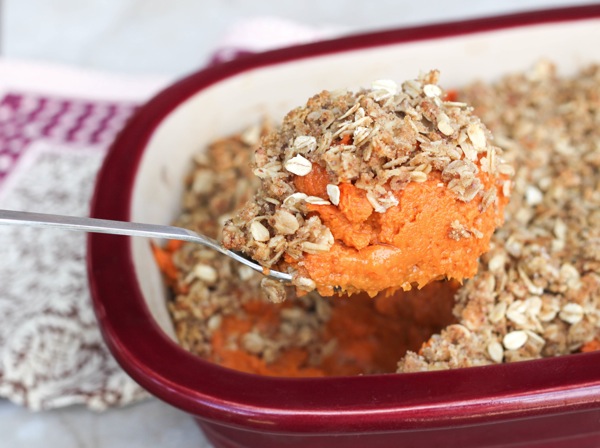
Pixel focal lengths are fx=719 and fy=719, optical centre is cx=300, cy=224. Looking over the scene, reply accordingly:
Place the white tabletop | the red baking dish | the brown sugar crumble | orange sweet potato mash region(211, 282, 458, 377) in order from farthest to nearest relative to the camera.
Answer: the white tabletop
orange sweet potato mash region(211, 282, 458, 377)
the brown sugar crumble
the red baking dish

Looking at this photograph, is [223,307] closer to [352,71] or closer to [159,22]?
[352,71]

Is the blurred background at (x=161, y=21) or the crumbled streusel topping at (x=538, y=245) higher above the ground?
the blurred background at (x=161, y=21)

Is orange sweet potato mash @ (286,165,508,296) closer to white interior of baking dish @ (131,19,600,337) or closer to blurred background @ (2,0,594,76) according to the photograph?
white interior of baking dish @ (131,19,600,337)

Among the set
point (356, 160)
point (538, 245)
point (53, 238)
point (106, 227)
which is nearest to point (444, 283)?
point (538, 245)

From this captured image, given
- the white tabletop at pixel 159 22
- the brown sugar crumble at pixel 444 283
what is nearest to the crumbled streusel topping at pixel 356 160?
the brown sugar crumble at pixel 444 283

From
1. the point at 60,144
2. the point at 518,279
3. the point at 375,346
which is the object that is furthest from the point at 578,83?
the point at 60,144

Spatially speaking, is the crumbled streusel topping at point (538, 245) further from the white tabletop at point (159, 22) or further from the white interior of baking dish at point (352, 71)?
the white tabletop at point (159, 22)

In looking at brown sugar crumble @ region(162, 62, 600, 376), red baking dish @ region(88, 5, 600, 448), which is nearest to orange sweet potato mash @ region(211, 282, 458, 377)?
brown sugar crumble @ region(162, 62, 600, 376)
